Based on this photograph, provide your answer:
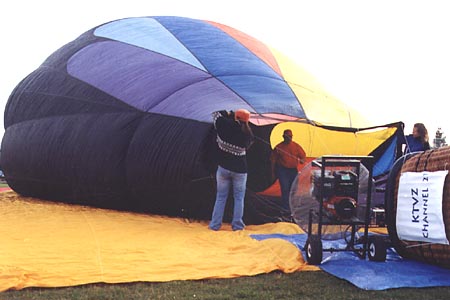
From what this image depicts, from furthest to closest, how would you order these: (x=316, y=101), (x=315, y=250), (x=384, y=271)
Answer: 1. (x=316, y=101)
2. (x=315, y=250)
3. (x=384, y=271)

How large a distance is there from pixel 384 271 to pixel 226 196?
219 cm

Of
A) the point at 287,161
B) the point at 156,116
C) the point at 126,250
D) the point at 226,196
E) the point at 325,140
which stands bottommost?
the point at 126,250

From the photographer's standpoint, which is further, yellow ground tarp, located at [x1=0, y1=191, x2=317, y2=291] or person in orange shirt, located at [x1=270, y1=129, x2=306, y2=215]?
person in orange shirt, located at [x1=270, y1=129, x2=306, y2=215]

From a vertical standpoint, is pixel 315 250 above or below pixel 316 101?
below

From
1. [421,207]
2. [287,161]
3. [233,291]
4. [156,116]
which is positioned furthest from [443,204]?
[156,116]

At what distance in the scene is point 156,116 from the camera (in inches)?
248

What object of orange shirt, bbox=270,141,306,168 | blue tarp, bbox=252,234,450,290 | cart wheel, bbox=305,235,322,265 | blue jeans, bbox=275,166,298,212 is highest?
orange shirt, bbox=270,141,306,168

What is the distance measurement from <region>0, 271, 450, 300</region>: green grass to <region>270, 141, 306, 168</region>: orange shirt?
9.53 feet

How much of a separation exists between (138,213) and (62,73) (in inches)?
97.6

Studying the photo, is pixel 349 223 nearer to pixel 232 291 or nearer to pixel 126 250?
pixel 232 291

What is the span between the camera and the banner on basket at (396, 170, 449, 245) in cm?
360

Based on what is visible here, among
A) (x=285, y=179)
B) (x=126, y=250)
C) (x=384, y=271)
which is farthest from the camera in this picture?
(x=285, y=179)

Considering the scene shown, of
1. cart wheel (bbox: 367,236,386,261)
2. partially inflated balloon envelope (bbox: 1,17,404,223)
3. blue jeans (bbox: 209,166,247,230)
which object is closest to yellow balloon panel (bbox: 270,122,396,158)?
partially inflated balloon envelope (bbox: 1,17,404,223)

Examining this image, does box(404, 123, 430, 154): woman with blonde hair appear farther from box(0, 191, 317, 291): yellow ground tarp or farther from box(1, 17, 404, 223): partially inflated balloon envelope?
box(0, 191, 317, 291): yellow ground tarp
